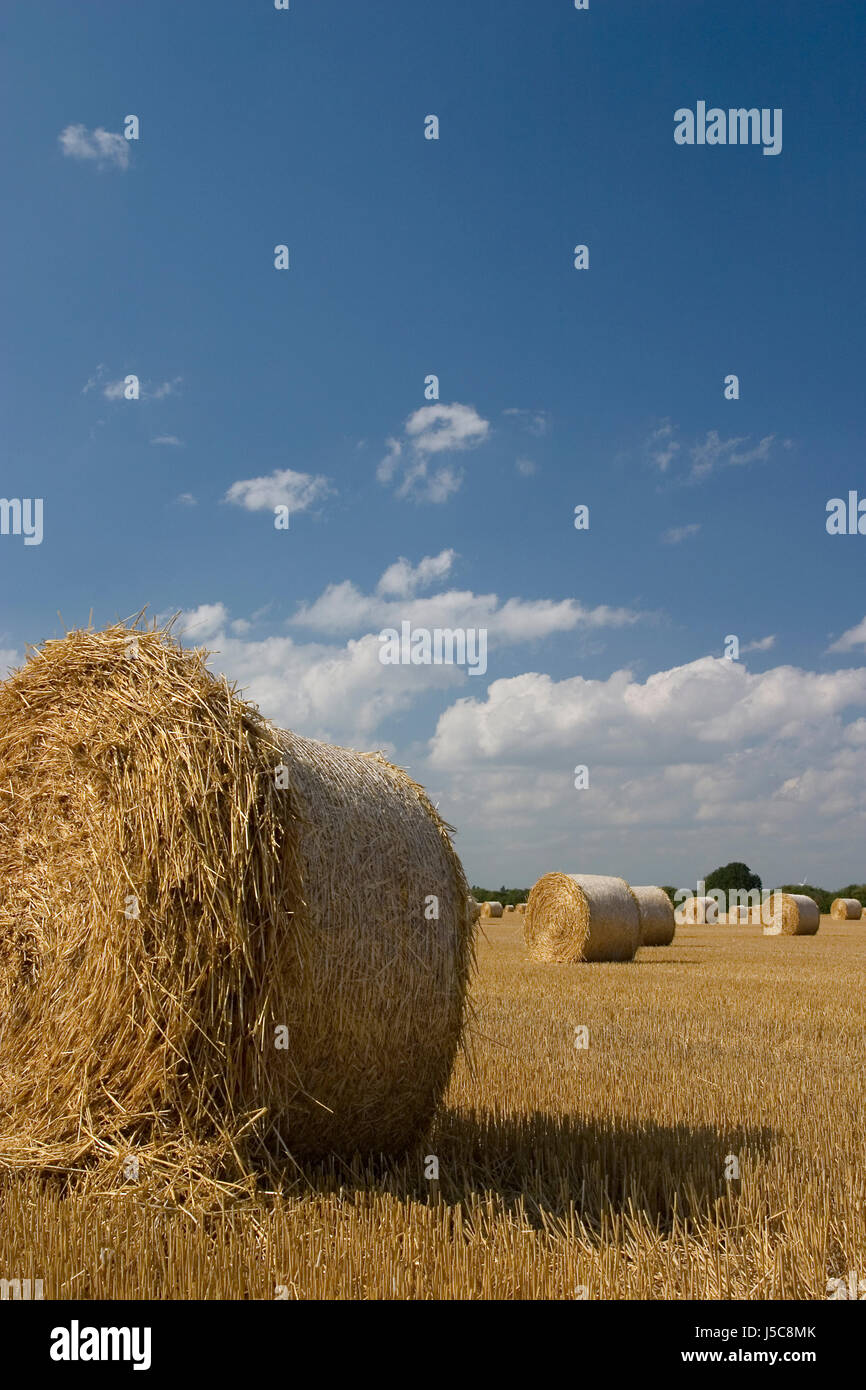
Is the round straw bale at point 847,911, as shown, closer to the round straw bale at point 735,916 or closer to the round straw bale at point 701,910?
the round straw bale at point 735,916

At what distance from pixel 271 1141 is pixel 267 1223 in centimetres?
74

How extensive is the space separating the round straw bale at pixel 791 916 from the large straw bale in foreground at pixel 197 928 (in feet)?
89.6

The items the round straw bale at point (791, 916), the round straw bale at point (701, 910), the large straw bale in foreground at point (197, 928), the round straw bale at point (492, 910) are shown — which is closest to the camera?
the large straw bale in foreground at point (197, 928)

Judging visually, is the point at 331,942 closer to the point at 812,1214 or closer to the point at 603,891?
the point at 812,1214

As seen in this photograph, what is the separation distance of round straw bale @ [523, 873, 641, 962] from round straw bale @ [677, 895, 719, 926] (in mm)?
21093

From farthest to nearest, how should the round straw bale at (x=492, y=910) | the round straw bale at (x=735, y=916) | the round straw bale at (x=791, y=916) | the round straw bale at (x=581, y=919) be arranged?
the round straw bale at (x=492, y=910) < the round straw bale at (x=735, y=916) < the round straw bale at (x=791, y=916) < the round straw bale at (x=581, y=919)

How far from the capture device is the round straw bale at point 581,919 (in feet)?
58.0

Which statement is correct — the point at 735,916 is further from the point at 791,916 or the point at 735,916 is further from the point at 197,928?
the point at 197,928

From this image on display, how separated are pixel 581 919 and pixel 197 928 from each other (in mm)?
13498

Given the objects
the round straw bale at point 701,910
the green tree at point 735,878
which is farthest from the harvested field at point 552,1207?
the green tree at point 735,878

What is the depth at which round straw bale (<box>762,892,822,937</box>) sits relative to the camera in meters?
31.1
